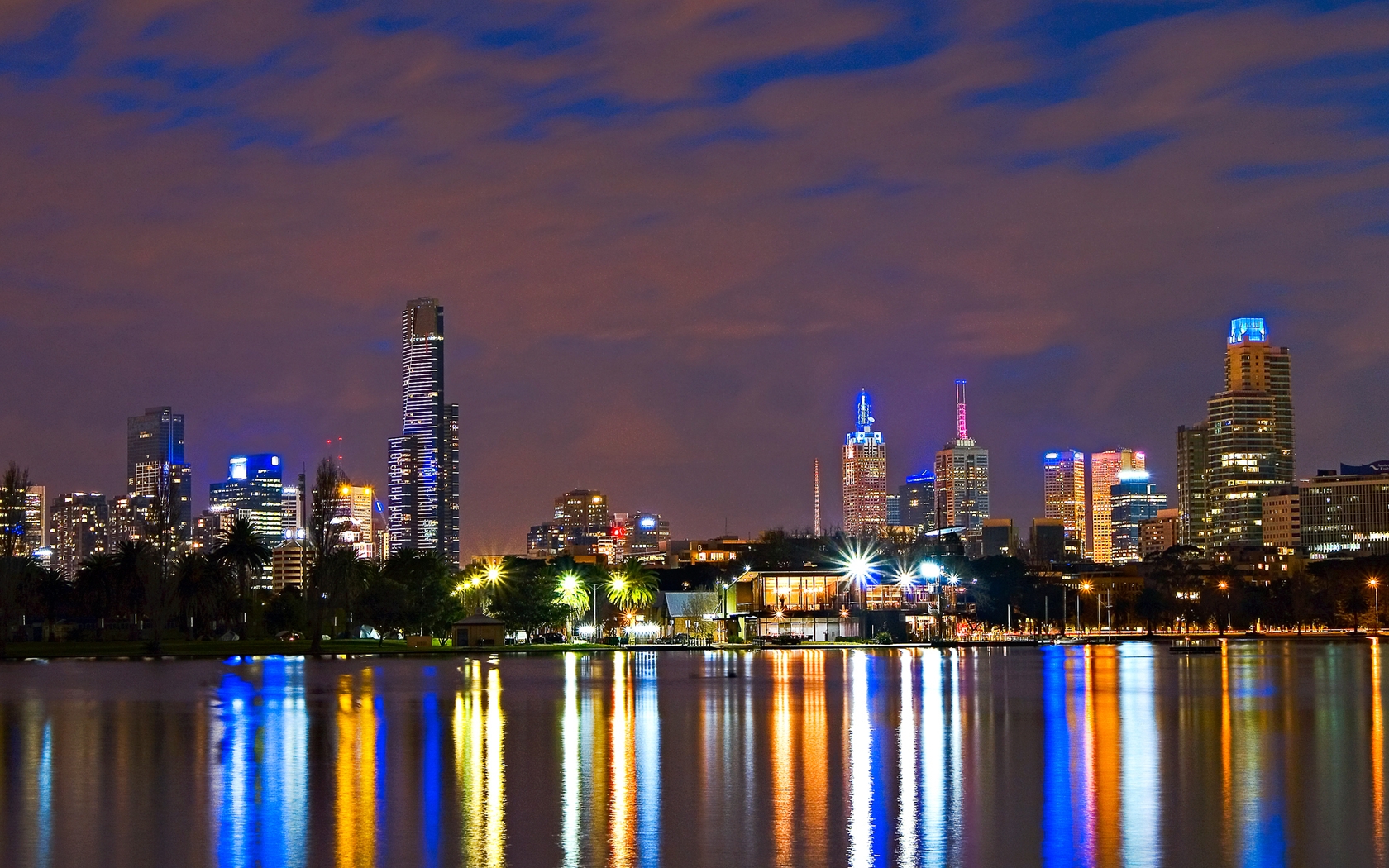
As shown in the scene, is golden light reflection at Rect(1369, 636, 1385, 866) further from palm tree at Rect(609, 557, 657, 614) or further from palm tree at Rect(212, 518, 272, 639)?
palm tree at Rect(212, 518, 272, 639)

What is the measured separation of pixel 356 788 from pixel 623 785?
488 centimetres

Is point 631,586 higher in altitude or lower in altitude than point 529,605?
higher

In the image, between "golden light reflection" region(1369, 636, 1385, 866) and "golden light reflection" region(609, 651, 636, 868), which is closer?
"golden light reflection" region(609, 651, 636, 868)

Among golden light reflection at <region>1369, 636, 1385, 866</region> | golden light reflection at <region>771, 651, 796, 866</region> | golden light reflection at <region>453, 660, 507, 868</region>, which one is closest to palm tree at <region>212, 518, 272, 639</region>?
golden light reflection at <region>453, 660, 507, 868</region>

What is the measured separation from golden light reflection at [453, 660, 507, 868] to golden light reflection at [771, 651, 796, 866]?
12.9 feet

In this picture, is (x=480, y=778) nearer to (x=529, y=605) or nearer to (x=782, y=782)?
(x=782, y=782)

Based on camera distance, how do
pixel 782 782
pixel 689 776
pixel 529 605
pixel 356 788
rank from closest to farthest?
1. pixel 356 788
2. pixel 782 782
3. pixel 689 776
4. pixel 529 605

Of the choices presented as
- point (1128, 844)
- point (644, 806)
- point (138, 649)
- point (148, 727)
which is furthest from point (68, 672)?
point (1128, 844)

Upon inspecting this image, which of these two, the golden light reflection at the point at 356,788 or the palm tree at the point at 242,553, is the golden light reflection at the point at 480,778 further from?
the palm tree at the point at 242,553

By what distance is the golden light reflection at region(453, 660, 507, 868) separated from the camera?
2369 cm

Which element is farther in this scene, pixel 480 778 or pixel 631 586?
pixel 631 586

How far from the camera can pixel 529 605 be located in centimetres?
14125

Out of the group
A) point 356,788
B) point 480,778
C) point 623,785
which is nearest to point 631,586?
point 480,778

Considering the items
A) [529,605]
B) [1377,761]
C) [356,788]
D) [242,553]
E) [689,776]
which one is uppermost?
[242,553]
